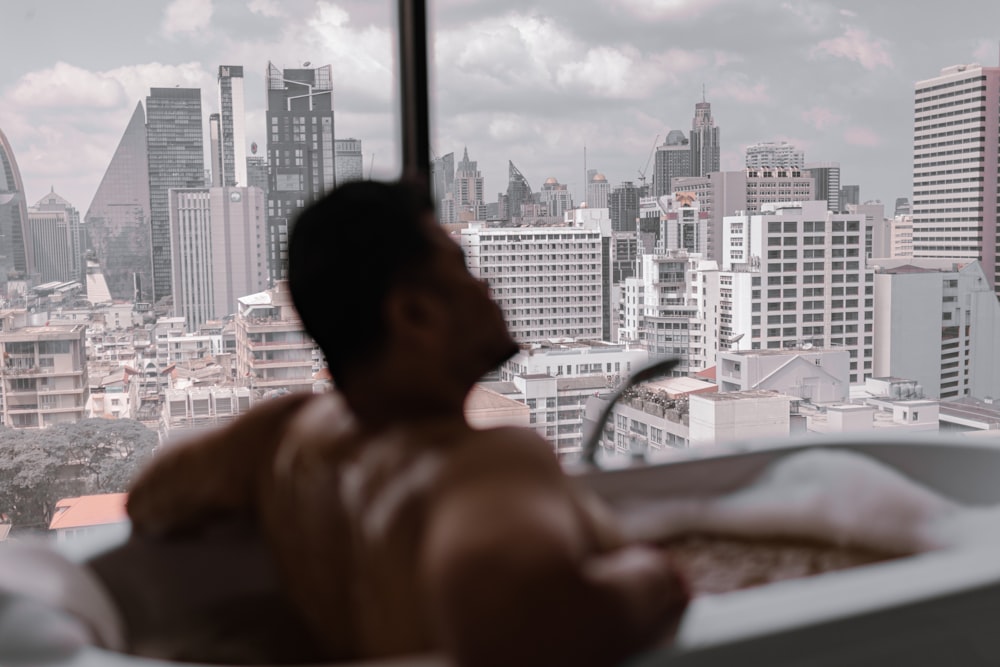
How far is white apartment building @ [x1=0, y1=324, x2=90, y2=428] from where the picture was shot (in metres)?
2.36

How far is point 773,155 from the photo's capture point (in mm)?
3150

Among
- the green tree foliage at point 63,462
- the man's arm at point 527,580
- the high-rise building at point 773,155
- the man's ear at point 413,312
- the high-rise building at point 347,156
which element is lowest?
the green tree foliage at point 63,462

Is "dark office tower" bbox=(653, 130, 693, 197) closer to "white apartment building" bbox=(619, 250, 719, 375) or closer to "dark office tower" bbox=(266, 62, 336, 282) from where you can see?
"white apartment building" bbox=(619, 250, 719, 375)

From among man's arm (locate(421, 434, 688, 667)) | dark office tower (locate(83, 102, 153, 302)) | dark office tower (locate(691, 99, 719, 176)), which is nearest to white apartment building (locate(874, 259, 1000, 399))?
dark office tower (locate(691, 99, 719, 176))

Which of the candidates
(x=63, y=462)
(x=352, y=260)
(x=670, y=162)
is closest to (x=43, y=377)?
(x=63, y=462)

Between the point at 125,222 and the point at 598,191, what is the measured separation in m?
1.43

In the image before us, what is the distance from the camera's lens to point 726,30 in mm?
3342

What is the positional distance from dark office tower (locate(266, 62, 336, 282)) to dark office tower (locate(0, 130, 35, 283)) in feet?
2.02

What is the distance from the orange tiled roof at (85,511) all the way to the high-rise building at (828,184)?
237 centimetres

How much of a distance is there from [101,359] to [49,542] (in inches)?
55.9

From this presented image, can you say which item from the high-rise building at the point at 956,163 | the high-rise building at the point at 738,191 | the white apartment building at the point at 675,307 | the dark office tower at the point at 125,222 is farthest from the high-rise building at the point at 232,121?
the high-rise building at the point at 956,163

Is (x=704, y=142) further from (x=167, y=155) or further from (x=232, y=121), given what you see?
(x=167, y=155)

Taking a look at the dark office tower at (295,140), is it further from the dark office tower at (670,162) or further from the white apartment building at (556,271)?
the dark office tower at (670,162)

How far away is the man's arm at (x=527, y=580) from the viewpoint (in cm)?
72
